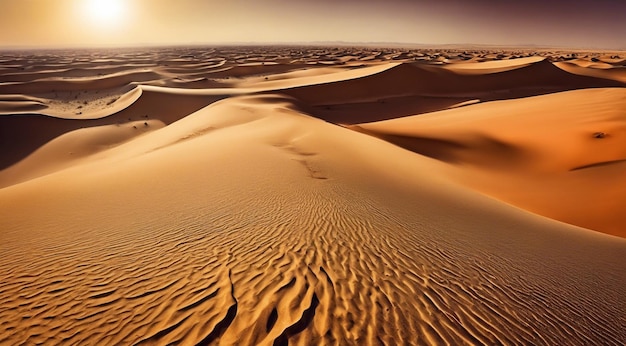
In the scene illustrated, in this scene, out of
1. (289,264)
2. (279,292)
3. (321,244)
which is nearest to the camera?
(279,292)

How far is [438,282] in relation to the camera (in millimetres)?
4277

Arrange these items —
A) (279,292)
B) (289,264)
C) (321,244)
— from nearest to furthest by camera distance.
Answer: (279,292) → (289,264) → (321,244)

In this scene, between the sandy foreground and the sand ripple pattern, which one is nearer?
the sand ripple pattern

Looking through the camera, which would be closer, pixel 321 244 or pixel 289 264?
pixel 289 264

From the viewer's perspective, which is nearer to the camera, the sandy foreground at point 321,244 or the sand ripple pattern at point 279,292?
the sand ripple pattern at point 279,292

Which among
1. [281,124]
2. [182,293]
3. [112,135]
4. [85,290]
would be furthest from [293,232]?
[112,135]

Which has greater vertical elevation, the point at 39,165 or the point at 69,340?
the point at 69,340

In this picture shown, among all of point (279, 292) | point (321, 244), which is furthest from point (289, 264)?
point (321, 244)

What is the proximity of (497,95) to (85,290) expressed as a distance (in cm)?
3439

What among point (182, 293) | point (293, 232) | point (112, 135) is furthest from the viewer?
point (112, 135)

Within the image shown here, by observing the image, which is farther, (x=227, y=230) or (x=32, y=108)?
(x=32, y=108)

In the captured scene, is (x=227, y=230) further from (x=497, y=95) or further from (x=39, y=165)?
(x=497, y=95)

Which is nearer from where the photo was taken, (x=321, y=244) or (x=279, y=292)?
(x=279, y=292)

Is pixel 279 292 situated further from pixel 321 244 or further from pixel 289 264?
pixel 321 244
